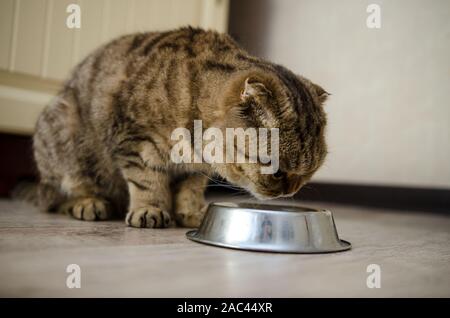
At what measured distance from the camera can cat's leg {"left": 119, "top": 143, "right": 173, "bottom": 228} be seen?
135 cm

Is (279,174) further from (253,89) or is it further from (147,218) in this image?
(147,218)

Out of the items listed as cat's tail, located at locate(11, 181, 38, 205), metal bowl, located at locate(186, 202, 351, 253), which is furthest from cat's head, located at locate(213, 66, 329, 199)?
cat's tail, located at locate(11, 181, 38, 205)

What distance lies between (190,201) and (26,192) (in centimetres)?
77

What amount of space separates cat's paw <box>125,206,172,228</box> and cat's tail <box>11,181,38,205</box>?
60cm

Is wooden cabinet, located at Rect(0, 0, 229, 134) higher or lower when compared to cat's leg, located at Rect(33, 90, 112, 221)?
higher

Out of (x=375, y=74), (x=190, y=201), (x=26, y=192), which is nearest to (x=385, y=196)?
(x=375, y=74)

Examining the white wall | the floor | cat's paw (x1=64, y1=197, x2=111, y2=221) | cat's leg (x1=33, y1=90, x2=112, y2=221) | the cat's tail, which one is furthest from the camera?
the white wall

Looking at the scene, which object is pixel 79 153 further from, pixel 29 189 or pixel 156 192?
pixel 29 189

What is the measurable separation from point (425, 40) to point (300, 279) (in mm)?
1711

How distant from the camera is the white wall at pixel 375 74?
7.01 feet

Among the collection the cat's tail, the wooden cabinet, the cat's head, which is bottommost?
the cat's tail


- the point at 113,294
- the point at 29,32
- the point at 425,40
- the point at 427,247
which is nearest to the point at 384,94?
the point at 425,40

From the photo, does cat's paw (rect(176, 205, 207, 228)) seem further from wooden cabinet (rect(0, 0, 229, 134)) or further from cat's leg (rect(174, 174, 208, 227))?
wooden cabinet (rect(0, 0, 229, 134))

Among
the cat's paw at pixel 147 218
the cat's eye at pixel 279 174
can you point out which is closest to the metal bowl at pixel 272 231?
the cat's eye at pixel 279 174
